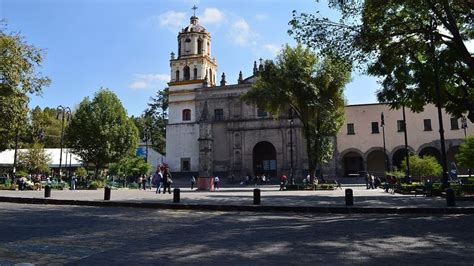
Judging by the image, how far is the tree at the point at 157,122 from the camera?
2682 inches

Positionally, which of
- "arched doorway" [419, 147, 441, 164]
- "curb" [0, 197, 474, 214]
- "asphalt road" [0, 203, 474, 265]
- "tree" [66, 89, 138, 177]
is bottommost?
"asphalt road" [0, 203, 474, 265]

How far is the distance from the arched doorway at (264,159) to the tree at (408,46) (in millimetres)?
29980

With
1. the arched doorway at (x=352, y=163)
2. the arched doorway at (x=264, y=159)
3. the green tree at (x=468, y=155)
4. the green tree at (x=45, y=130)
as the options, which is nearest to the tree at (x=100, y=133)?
the arched doorway at (x=264, y=159)

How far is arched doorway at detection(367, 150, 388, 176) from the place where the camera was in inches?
1822

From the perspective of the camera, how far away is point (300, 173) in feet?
147

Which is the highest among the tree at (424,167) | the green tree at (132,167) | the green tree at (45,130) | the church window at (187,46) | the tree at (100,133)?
the church window at (187,46)

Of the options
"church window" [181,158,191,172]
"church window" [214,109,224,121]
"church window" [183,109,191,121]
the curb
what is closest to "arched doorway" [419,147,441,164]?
"church window" [214,109,224,121]

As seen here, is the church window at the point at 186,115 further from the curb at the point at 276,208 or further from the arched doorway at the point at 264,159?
the curb at the point at 276,208

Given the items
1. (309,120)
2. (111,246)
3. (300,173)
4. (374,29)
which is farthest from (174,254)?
(300,173)

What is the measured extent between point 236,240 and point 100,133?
32.4 metres

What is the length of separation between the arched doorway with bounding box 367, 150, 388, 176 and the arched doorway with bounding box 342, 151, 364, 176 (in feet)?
3.08

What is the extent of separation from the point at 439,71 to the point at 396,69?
5.87 ft

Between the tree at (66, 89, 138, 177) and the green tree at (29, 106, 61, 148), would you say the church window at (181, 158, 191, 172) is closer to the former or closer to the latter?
the tree at (66, 89, 138, 177)

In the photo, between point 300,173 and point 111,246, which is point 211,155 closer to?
point 300,173
